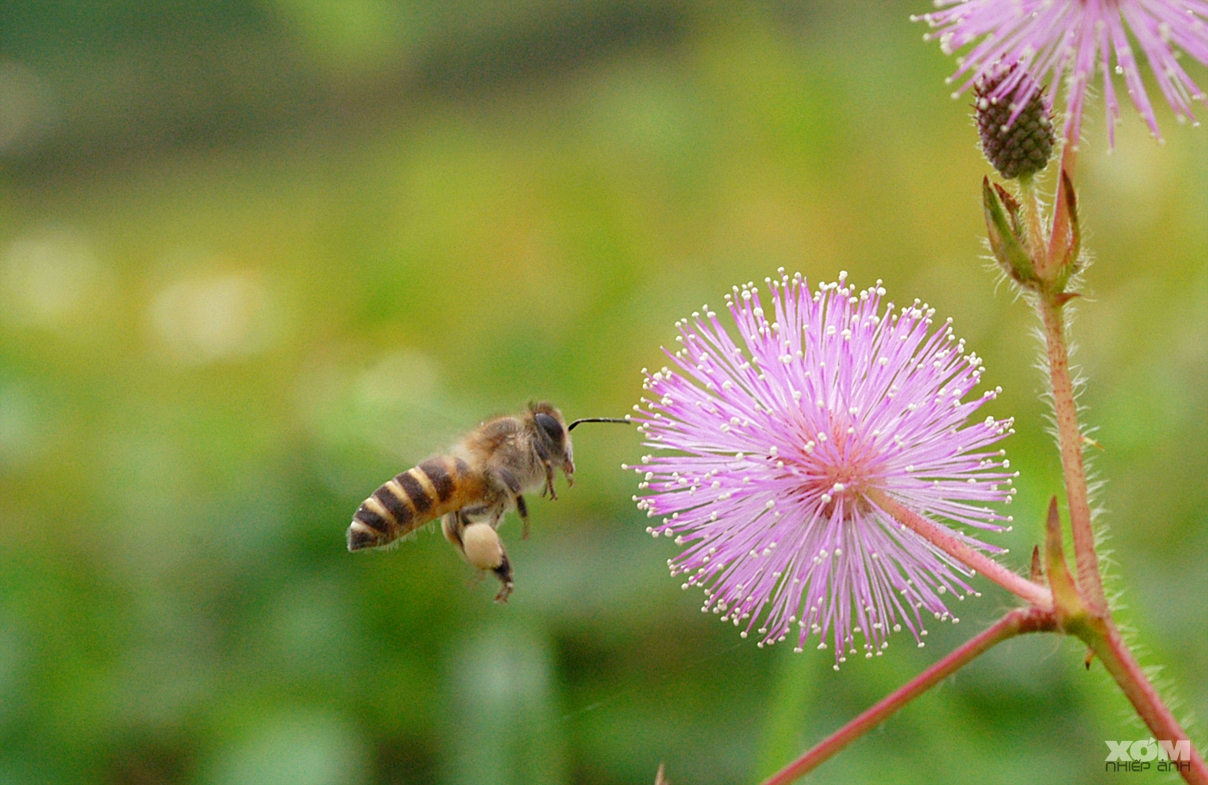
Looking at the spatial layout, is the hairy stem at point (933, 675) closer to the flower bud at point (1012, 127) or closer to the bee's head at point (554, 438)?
the flower bud at point (1012, 127)

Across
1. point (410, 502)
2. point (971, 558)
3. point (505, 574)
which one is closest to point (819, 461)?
point (971, 558)

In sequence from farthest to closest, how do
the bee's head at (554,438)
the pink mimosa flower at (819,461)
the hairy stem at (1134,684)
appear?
the bee's head at (554,438)
the pink mimosa flower at (819,461)
the hairy stem at (1134,684)

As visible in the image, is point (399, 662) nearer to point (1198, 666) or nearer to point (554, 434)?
point (554, 434)

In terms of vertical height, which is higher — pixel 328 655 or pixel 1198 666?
pixel 328 655

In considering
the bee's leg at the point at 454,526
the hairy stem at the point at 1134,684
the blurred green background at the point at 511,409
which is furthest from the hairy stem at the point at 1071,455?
the bee's leg at the point at 454,526

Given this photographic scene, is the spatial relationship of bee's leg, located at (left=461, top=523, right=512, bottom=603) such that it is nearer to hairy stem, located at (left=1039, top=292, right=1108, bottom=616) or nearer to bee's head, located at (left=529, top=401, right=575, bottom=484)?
bee's head, located at (left=529, top=401, right=575, bottom=484)

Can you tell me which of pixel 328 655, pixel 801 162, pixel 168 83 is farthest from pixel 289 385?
pixel 168 83
